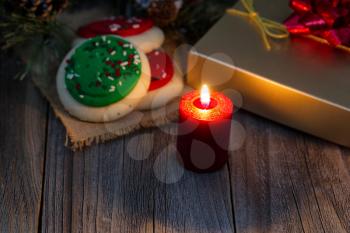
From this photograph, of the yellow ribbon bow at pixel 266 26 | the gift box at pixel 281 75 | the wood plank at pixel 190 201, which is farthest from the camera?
the yellow ribbon bow at pixel 266 26

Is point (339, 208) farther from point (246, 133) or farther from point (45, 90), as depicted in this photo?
point (45, 90)

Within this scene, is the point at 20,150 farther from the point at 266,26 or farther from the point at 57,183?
the point at 266,26

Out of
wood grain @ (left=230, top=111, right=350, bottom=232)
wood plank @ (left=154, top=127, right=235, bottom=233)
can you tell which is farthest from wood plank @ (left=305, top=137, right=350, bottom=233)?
wood plank @ (left=154, top=127, right=235, bottom=233)

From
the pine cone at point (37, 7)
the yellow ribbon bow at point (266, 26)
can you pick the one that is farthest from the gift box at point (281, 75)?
the pine cone at point (37, 7)

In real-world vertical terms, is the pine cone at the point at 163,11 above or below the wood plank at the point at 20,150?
above

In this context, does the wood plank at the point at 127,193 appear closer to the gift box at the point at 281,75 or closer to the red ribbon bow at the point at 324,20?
the gift box at the point at 281,75

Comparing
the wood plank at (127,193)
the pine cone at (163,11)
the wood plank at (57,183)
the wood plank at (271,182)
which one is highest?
the pine cone at (163,11)

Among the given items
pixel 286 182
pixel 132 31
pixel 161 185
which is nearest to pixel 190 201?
pixel 161 185
